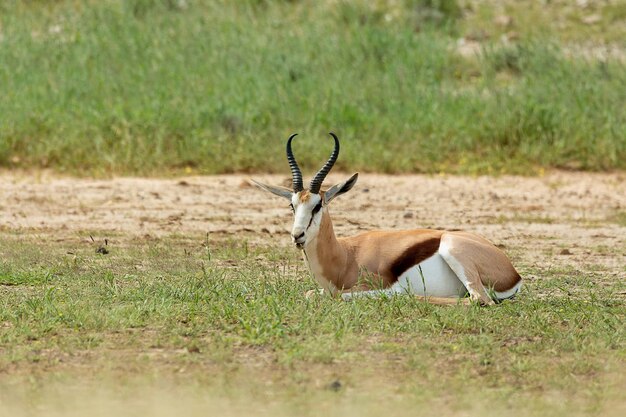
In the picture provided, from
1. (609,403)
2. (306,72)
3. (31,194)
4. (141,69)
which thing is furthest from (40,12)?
(609,403)

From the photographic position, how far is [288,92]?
1427 centimetres

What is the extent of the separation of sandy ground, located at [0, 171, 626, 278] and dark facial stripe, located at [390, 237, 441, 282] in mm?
1632

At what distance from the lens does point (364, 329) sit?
6801 millimetres

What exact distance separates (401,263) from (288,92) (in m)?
6.79

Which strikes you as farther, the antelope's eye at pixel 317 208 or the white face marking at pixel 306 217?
the antelope's eye at pixel 317 208

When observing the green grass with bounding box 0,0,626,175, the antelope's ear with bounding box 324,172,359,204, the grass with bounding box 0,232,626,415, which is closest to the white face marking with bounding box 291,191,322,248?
the antelope's ear with bounding box 324,172,359,204

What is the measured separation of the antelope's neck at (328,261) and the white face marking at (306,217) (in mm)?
78

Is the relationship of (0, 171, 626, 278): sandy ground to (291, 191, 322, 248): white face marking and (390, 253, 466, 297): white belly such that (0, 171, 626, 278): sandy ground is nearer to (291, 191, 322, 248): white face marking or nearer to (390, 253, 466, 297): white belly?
(390, 253, 466, 297): white belly

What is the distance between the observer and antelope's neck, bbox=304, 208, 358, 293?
7.62 meters

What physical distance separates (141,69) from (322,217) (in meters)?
7.67

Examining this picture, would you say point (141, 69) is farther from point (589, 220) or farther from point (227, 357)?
point (227, 357)

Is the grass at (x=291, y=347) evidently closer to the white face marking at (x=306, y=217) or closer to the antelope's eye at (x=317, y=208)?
the white face marking at (x=306, y=217)

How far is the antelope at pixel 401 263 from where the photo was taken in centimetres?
759

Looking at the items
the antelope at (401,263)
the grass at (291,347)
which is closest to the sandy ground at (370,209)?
the antelope at (401,263)
